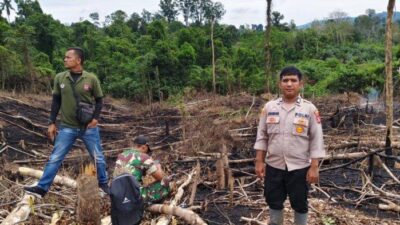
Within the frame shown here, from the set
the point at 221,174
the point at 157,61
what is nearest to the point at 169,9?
the point at 157,61

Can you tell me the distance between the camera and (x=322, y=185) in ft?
18.3

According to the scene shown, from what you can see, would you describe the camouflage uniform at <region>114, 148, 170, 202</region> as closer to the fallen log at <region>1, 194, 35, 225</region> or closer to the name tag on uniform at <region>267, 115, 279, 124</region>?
the fallen log at <region>1, 194, 35, 225</region>

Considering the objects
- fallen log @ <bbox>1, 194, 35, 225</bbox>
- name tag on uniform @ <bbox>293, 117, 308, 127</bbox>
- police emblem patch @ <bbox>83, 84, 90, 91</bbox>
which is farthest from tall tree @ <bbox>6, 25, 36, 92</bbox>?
name tag on uniform @ <bbox>293, 117, 308, 127</bbox>

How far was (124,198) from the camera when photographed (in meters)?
3.67

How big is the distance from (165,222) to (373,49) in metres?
36.4

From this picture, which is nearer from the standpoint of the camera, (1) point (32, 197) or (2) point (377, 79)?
Result: (1) point (32, 197)

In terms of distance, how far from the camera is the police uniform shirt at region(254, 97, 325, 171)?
3.07 metres

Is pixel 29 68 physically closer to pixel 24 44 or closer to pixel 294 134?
pixel 24 44

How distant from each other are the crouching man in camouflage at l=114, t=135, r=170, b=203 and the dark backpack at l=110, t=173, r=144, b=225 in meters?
0.29

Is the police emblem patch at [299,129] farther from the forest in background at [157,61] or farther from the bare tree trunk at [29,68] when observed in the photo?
the bare tree trunk at [29,68]

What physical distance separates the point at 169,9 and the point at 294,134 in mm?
55177

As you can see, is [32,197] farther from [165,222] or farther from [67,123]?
[165,222]

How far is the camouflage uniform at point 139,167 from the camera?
4047 millimetres

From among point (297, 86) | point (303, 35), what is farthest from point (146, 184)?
point (303, 35)
